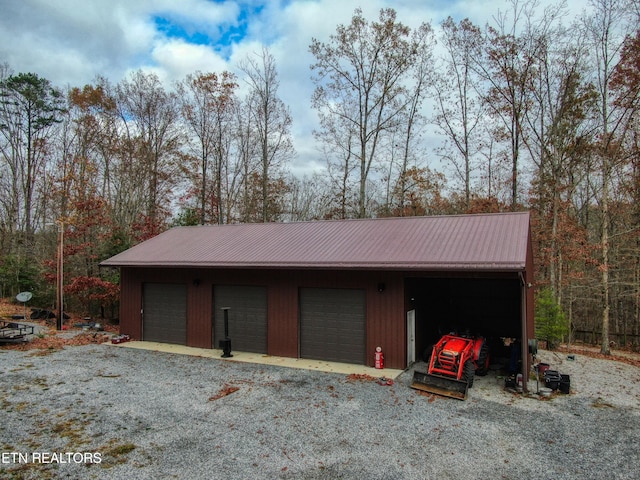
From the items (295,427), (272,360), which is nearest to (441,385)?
(295,427)

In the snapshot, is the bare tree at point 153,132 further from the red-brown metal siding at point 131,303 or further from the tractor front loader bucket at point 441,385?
the tractor front loader bucket at point 441,385

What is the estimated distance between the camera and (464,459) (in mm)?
4918

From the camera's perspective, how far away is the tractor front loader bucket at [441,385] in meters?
7.31

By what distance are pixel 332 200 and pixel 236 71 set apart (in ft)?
31.2

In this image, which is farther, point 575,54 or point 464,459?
point 575,54

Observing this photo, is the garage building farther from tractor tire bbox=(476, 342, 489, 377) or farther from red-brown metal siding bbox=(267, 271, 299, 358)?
tractor tire bbox=(476, 342, 489, 377)

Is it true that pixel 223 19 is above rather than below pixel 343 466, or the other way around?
above

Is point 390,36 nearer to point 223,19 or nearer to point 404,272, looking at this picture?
point 223,19

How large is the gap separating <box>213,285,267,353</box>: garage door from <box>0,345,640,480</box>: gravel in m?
2.00

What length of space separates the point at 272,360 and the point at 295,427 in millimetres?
4411

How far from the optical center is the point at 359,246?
10250mm

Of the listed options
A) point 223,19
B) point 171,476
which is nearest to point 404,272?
point 171,476

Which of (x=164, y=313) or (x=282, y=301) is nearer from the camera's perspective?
(x=282, y=301)

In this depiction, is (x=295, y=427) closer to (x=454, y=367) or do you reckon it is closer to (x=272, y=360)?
(x=454, y=367)
